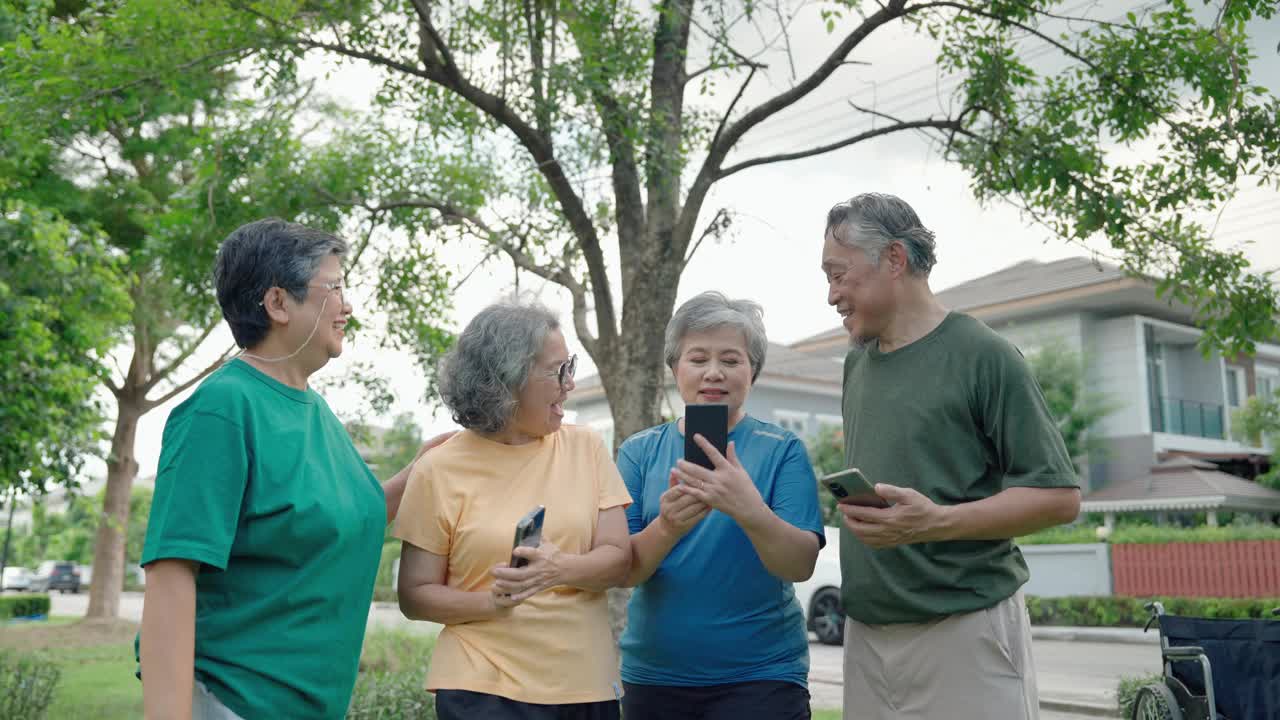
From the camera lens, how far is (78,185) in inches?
695

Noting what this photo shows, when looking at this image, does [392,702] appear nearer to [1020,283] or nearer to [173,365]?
[173,365]

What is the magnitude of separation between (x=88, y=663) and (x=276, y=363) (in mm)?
14161

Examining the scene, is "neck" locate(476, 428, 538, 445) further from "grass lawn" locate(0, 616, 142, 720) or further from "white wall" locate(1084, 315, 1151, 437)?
"white wall" locate(1084, 315, 1151, 437)

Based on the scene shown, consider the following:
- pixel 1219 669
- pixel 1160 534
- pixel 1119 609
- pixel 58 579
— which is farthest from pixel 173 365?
pixel 58 579

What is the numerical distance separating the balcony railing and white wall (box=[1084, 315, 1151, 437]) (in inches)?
34.4

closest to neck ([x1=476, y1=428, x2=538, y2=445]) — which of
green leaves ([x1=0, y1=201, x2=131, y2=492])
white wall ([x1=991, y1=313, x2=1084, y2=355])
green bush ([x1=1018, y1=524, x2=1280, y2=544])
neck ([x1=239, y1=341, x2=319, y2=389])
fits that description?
neck ([x1=239, y1=341, x2=319, y2=389])

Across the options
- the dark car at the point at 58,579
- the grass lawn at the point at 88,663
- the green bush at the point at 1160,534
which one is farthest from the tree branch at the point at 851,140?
the dark car at the point at 58,579

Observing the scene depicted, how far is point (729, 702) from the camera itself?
2842mm

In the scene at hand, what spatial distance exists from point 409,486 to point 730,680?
98cm

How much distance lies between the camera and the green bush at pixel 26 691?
Answer: 7449 millimetres

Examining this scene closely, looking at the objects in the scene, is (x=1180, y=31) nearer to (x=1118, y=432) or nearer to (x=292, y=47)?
(x=292, y=47)

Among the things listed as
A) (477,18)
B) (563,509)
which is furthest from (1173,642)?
(477,18)

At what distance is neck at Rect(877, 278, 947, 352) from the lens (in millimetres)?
2895

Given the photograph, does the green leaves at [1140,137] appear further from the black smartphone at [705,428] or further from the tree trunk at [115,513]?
the tree trunk at [115,513]
